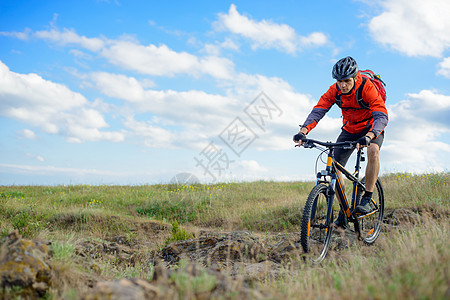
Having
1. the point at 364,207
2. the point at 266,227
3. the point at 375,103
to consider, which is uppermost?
the point at 375,103

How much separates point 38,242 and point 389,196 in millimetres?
9515

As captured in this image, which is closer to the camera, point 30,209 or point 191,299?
point 191,299

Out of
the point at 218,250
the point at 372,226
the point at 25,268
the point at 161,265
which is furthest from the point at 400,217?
the point at 25,268

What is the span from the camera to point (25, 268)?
325cm

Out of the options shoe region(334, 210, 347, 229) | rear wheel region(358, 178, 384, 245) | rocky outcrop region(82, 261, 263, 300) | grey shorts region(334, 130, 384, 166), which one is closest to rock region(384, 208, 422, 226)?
rear wheel region(358, 178, 384, 245)

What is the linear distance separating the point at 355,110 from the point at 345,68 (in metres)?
0.91

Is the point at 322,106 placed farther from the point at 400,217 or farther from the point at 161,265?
the point at 161,265

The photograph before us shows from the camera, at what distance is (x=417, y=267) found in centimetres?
310

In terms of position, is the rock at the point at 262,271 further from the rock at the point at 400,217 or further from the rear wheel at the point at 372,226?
the rock at the point at 400,217

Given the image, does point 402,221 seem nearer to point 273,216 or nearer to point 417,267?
point 273,216

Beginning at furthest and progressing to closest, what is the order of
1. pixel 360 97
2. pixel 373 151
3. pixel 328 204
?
pixel 360 97, pixel 373 151, pixel 328 204

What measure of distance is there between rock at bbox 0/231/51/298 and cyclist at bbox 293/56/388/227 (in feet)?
12.7

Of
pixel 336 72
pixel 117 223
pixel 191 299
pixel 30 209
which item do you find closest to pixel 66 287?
pixel 191 299

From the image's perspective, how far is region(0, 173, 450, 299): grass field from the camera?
113 inches
